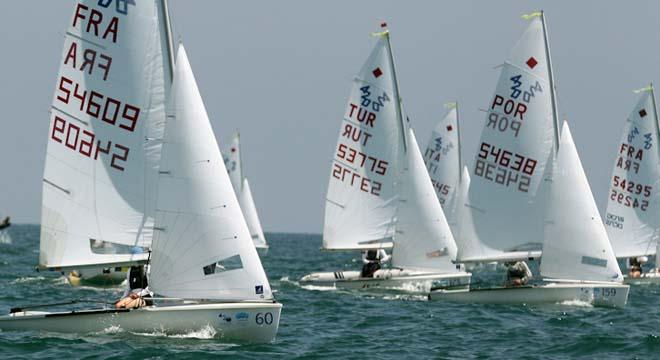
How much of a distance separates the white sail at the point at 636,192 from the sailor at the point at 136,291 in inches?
1014

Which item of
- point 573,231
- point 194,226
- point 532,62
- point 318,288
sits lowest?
point 318,288

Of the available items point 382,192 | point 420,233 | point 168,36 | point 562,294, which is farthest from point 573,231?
point 168,36

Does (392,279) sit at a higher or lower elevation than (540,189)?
lower

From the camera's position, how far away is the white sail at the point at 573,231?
29.3 meters

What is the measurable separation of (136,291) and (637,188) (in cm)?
2705

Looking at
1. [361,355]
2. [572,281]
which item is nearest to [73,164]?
[361,355]

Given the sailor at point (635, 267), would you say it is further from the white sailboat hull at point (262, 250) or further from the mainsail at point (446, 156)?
the white sailboat hull at point (262, 250)

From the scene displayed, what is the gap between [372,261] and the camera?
1428 inches

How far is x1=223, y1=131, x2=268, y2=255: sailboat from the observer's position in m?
68.8

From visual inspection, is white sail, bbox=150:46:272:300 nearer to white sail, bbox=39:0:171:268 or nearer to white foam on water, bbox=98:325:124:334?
white foam on water, bbox=98:325:124:334

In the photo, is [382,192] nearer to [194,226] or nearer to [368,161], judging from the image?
[368,161]

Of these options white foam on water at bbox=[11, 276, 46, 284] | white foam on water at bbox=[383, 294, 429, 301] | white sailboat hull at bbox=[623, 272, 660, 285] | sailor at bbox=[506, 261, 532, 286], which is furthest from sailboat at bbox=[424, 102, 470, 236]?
sailor at bbox=[506, 261, 532, 286]

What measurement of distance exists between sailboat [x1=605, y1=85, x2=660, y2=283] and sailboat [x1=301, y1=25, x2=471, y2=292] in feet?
33.2

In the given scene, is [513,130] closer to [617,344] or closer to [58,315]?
[617,344]
